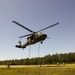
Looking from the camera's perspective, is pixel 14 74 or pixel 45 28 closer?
pixel 14 74

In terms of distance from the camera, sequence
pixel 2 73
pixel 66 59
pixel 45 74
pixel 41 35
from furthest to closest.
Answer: pixel 66 59, pixel 41 35, pixel 2 73, pixel 45 74

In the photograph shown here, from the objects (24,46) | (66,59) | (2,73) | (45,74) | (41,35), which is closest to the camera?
(45,74)

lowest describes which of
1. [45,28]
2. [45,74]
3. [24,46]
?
[45,74]

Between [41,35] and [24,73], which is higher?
[41,35]

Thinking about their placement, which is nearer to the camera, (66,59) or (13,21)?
(13,21)

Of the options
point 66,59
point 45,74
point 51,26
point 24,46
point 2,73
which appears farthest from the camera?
point 66,59

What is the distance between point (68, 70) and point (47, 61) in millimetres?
126917

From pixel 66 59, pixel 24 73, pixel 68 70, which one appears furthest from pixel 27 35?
pixel 66 59

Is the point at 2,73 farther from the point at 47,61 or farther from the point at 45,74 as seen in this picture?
the point at 47,61

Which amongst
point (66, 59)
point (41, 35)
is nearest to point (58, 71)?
point (41, 35)

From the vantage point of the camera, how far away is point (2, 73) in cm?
4072

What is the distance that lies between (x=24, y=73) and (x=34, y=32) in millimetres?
14113

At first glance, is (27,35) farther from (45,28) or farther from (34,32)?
(45,28)

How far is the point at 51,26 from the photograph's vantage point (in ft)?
162
